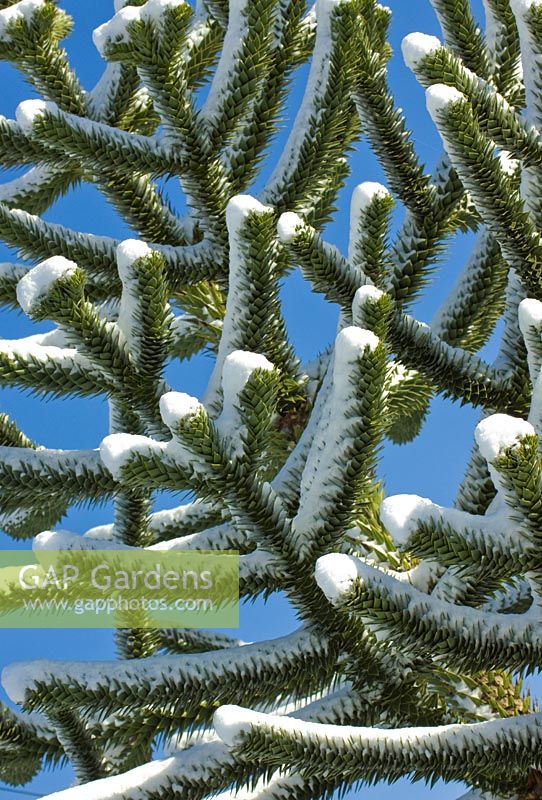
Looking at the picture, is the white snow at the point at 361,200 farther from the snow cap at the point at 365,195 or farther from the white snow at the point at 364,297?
the white snow at the point at 364,297

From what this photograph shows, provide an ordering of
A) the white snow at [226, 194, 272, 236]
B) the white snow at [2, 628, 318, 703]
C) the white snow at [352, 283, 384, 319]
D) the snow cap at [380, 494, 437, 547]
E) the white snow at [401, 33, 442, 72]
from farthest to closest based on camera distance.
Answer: the white snow at [401, 33, 442, 72] → the white snow at [226, 194, 272, 236] → the white snow at [352, 283, 384, 319] → the white snow at [2, 628, 318, 703] → the snow cap at [380, 494, 437, 547]

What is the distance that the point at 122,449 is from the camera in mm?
1741

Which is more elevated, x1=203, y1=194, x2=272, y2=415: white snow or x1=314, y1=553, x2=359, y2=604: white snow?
x1=203, y1=194, x2=272, y2=415: white snow

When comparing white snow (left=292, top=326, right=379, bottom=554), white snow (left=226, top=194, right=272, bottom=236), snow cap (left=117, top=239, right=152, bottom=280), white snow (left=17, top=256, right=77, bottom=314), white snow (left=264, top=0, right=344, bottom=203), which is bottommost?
white snow (left=292, top=326, right=379, bottom=554)

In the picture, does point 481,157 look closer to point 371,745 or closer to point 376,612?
point 376,612

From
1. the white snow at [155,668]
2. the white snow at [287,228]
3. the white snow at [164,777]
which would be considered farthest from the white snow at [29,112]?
the white snow at [164,777]

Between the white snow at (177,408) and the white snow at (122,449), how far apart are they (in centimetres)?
10

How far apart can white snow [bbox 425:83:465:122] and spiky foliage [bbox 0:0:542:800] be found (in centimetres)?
→ 1

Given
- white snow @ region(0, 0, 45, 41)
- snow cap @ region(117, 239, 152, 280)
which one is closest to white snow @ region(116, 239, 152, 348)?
snow cap @ region(117, 239, 152, 280)

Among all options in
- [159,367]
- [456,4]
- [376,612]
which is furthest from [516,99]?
[376,612]

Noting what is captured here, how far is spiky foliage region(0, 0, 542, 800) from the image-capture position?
164cm

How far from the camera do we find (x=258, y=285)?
2.10 m

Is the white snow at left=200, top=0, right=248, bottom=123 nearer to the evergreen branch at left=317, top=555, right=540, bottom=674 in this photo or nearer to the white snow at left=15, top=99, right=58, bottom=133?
the white snow at left=15, top=99, right=58, bottom=133

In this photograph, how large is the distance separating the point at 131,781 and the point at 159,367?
0.92 metres
